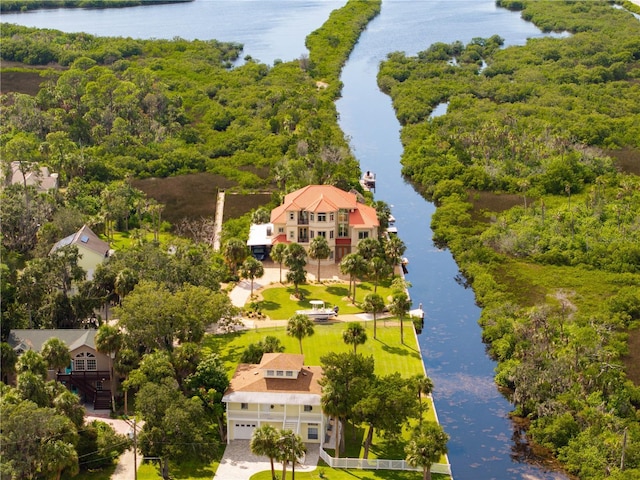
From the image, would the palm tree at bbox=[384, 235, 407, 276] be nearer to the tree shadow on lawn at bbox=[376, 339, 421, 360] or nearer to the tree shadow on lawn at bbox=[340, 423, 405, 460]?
the tree shadow on lawn at bbox=[376, 339, 421, 360]

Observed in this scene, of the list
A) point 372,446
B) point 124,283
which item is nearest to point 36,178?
point 124,283

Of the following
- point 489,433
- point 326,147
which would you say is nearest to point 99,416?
point 489,433

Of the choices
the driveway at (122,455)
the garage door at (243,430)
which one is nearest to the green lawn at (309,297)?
the garage door at (243,430)

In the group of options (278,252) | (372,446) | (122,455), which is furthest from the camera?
(278,252)

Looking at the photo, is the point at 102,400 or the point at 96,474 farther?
the point at 102,400

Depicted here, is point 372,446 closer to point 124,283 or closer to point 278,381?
point 278,381

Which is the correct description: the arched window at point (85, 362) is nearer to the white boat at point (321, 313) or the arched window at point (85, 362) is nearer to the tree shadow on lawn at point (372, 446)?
the tree shadow on lawn at point (372, 446)
